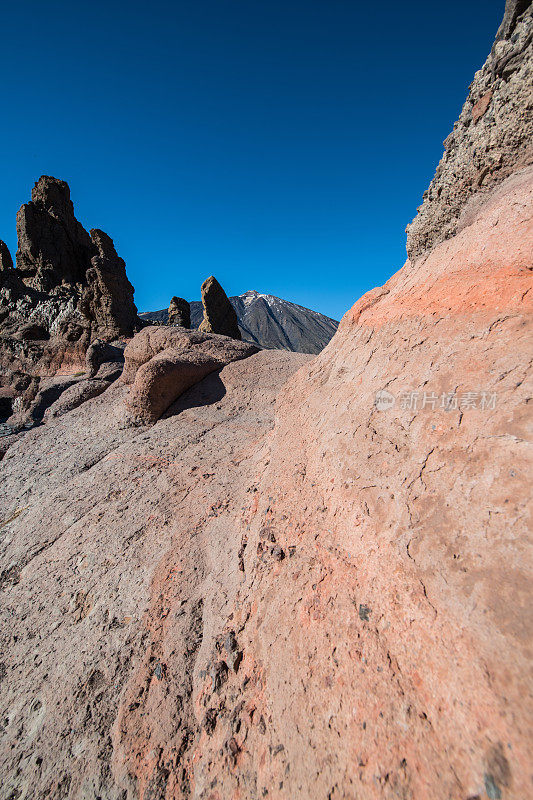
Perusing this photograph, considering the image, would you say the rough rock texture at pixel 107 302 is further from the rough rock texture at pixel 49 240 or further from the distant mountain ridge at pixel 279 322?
the distant mountain ridge at pixel 279 322

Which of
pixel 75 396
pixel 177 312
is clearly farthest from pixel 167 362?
pixel 177 312

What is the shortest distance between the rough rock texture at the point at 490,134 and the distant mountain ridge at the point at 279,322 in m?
54.1

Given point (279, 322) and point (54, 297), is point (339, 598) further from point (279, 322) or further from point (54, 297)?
point (279, 322)

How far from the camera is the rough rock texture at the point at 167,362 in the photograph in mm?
5012

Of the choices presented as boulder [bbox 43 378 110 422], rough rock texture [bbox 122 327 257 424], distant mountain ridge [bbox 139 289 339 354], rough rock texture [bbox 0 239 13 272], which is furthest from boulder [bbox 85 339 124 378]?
distant mountain ridge [bbox 139 289 339 354]

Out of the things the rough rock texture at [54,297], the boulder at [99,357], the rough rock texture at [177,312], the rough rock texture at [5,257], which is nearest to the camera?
the boulder at [99,357]

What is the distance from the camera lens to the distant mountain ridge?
61.5m

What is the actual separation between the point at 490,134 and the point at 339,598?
10.3ft

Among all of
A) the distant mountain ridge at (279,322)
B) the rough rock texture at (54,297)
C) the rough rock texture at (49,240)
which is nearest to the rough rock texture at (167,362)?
the rough rock texture at (54,297)

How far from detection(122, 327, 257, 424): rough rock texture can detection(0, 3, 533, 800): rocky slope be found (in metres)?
2.20

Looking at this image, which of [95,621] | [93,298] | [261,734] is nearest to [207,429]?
[95,621]

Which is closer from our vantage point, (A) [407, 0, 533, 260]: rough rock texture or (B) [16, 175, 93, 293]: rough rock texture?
(A) [407, 0, 533, 260]: rough rock texture

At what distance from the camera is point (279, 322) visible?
72562mm

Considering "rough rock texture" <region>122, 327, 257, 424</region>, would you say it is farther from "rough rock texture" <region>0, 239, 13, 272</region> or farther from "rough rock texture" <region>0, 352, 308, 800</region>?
"rough rock texture" <region>0, 239, 13, 272</region>
